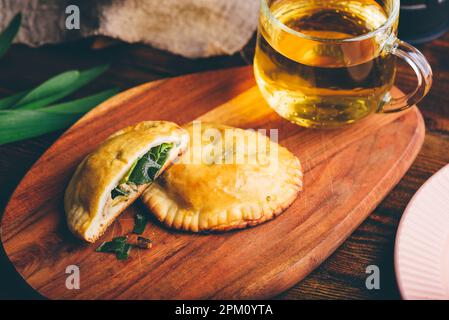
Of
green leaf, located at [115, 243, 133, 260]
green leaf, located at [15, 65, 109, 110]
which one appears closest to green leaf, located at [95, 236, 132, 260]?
green leaf, located at [115, 243, 133, 260]

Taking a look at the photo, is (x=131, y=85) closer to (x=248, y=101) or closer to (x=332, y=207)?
(x=248, y=101)

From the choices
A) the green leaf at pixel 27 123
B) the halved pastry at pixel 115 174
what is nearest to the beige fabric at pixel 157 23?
the green leaf at pixel 27 123

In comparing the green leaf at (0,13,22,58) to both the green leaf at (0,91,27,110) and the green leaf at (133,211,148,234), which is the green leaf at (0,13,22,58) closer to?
the green leaf at (0,91,27,110)

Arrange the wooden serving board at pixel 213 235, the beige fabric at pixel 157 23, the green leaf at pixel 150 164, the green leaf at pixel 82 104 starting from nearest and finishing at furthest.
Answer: the wooden serving board at pixel 213 235 < the green leaf at pixel 150 164 < the green leaf at pixel 82 104 < the beige fabric at pixel 157 23

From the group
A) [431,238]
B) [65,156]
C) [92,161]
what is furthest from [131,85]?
[431,238]

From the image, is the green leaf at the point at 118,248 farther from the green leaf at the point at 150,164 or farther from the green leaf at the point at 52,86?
the green leaf at the point at 52,86

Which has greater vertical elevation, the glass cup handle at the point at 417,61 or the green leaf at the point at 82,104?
the glass cup handle at the point at 417,61

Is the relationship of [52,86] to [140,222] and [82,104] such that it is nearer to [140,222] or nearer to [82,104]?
[82,104]
